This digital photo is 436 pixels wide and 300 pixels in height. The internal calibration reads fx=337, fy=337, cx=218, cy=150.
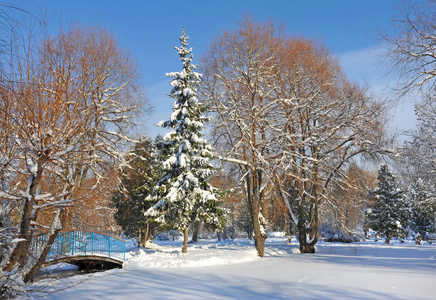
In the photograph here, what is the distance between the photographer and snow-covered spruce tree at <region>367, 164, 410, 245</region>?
127 ft

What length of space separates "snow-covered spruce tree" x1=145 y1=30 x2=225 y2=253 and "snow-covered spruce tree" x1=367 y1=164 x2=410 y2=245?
1063 inches

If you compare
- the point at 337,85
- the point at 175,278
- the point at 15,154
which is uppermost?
the point at 337,85

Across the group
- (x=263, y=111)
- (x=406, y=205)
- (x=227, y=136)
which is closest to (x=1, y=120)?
(x=263, y=111)

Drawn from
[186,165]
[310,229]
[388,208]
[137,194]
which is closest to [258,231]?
[310,229]

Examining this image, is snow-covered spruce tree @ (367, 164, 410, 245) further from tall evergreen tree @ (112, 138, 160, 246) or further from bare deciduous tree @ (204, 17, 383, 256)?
tall evergreen tree @ (112, 138, 160, 246)

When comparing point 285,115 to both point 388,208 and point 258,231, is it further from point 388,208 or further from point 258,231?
point 388,208

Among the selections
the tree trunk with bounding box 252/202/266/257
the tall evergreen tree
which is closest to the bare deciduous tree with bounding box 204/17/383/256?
the tree trunk with bounding box 252/202/266/257

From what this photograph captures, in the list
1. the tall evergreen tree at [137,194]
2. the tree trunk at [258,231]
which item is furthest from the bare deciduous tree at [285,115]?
the tall evergreen tree at [137,194]

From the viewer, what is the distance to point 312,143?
1827 centimetres

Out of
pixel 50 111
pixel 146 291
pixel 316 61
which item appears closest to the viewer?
pixel 50 111

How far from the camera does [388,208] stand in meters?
39.2

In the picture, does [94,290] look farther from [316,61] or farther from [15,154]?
[316,61]

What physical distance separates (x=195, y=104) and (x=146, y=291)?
13203mm

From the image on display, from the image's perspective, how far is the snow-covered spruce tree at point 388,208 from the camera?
3884 cm
